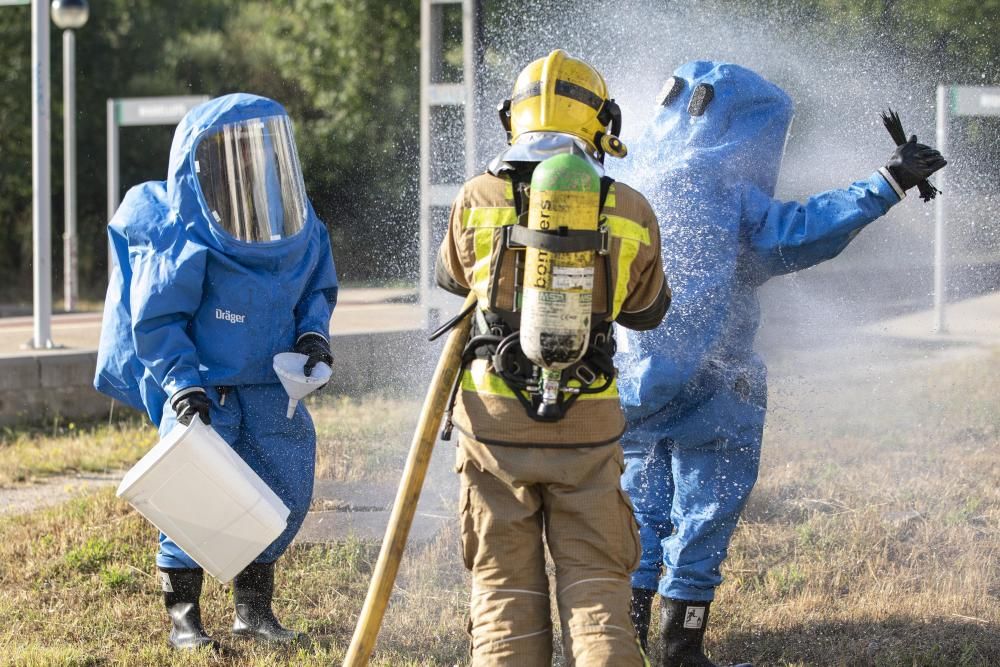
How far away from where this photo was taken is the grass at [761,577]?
14.2ft

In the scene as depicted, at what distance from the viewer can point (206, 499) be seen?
4.01 metres

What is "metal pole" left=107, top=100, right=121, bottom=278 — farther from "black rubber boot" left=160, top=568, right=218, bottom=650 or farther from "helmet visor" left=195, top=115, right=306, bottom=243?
"black rubber boot" left=160, top=568, right=218, bottom=650

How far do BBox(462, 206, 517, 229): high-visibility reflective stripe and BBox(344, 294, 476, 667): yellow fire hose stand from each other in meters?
0.22

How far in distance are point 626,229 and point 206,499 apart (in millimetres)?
1685

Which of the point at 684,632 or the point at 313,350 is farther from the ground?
the point at 313,350

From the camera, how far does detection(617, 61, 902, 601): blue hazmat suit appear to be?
13.0ft

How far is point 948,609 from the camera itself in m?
4.61

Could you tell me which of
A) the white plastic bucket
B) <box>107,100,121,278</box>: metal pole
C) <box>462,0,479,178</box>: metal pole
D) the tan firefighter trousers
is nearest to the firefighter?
the tan firefighter trousers

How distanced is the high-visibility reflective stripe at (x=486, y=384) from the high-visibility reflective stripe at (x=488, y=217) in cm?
35

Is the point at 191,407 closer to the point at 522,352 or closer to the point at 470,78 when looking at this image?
the point at 522,352

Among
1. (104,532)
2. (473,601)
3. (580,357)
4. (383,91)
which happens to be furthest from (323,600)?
(383,91)

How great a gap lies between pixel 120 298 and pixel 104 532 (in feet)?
5.29

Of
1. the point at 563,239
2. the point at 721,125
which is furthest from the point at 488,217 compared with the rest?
the point at 721,125

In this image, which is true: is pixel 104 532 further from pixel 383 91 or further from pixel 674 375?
pixel 383 91
